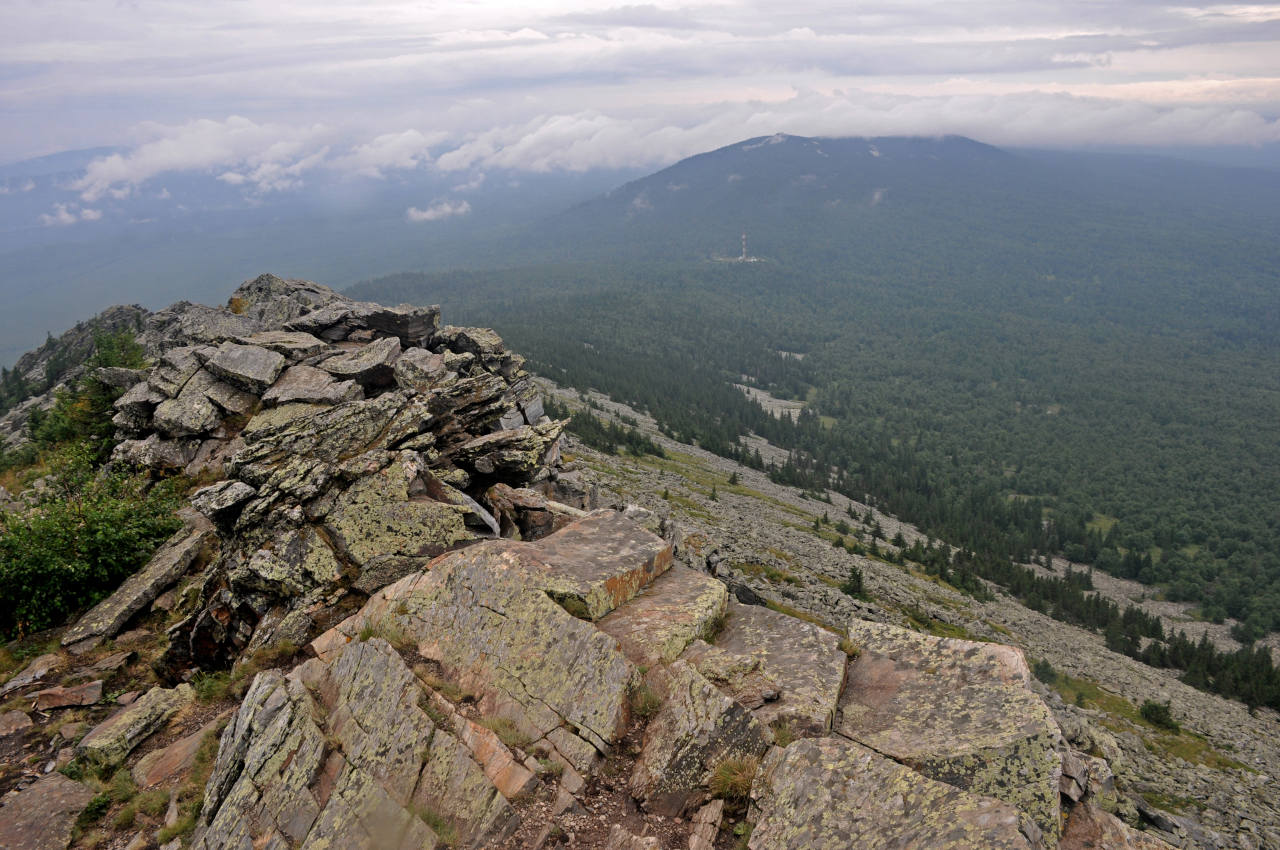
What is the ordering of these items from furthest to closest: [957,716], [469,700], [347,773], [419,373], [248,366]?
[419,373] < [248,366] < [469,700] < [347,773] < [957,716]

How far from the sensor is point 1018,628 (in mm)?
82750

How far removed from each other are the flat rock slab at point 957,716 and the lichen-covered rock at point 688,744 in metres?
2.37

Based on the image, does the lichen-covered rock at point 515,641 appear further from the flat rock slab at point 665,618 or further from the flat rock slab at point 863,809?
the flat rock slab at point 863,809

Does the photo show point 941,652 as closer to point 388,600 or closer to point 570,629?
point 570,629

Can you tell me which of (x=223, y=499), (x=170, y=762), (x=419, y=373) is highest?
(x=223, y=499)

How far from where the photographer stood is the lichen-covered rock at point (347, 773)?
1362cm

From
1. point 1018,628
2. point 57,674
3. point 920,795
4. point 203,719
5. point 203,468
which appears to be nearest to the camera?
point 920,795

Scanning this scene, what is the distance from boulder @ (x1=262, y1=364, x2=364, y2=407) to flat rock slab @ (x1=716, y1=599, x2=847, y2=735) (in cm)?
2368

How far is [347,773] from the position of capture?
14.6m

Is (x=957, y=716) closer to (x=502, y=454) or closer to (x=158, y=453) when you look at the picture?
(x=502, y=454)

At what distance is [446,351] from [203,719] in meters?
27.9

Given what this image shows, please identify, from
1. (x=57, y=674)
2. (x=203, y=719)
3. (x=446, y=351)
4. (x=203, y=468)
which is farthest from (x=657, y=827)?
(x=446, y=351)

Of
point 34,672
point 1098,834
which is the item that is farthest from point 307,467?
point 1098,834

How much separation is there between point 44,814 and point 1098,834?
2400 centimetres
